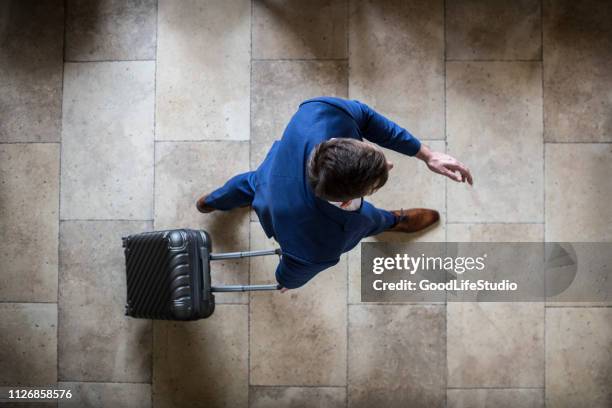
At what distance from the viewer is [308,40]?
7.69 feet

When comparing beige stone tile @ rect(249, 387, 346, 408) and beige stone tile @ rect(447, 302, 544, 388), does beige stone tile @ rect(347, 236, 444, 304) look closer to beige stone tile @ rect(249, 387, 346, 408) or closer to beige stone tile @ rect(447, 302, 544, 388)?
beige stone tile @ rect(447, 302, 544, 388)

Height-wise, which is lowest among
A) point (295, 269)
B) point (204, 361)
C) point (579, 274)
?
point (204, 361)

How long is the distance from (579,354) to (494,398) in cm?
50

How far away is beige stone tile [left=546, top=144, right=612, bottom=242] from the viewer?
2.33 meters

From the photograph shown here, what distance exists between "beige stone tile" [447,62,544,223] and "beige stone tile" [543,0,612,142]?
3.4 inches

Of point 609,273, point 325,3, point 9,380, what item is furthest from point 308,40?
point 9,380

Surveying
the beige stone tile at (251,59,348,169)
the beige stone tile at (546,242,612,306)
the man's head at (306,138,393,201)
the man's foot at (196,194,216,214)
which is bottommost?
the beige stone tile at (546,242,612,306)

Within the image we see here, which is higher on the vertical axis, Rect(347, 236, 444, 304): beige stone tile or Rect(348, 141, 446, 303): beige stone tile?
Rect(348, 141, 446, 303): beige stone tile

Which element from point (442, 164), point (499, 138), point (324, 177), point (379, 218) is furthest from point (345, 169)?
point (499, 138)

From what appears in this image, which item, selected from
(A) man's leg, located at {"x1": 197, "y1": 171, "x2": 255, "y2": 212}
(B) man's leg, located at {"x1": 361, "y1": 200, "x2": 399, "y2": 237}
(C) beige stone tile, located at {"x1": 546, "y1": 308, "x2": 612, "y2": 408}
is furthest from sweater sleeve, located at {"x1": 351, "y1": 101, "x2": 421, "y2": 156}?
(C) beige stone tile, located at {"x1": 546, "y1": 308, "x2": 612, "y2": 408}

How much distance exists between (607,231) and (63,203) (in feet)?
9.54

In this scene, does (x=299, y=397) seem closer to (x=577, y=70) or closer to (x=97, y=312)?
(x=97, y=312)

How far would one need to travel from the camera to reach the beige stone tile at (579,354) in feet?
7.63

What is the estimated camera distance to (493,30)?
233cm
